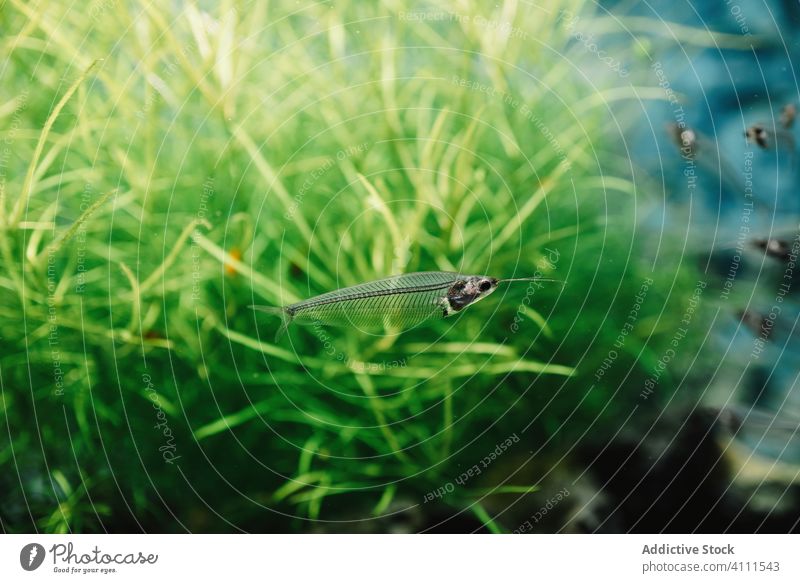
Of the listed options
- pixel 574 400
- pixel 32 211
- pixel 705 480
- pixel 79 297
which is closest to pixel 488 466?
pixel 574 400

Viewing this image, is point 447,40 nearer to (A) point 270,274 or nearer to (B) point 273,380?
(A) point 270,274

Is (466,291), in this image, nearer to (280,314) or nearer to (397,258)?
(397,258)
